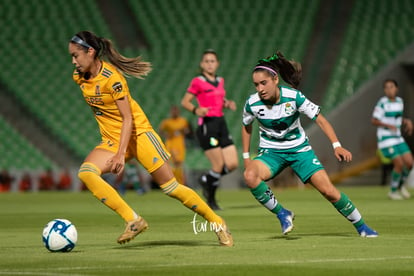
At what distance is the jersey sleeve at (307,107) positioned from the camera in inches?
340

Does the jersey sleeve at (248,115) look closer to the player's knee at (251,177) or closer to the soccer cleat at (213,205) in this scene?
the player's knee at (251,177)

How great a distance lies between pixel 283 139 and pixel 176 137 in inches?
480

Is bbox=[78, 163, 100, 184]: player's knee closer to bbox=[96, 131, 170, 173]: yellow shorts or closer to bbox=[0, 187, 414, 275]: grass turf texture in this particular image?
bbox=[96, 131, 170, 173]: yellow shorts

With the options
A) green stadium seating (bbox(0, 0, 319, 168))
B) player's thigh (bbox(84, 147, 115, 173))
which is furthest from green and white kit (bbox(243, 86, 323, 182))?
green stadium seating (bbox(0, 0, 319, 168))

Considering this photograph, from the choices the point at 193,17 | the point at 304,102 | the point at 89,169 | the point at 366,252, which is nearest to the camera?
the point at 366,252

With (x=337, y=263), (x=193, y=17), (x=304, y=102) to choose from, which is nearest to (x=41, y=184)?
(x=193, y=17)

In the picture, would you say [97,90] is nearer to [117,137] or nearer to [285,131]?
[117,137]

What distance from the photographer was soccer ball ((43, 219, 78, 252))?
24.6ft

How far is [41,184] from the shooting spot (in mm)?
23422

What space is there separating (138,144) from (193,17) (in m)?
20.6

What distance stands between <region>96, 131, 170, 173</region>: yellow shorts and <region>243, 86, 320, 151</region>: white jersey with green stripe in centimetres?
124

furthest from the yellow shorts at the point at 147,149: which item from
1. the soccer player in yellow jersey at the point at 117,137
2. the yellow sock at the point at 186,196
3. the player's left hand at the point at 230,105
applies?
the player's left hand at the point at 230,105

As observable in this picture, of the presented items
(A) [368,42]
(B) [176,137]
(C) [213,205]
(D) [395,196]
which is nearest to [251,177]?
(C) [213,205]

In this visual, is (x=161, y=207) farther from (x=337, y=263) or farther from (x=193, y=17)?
(x=193, y=17)
